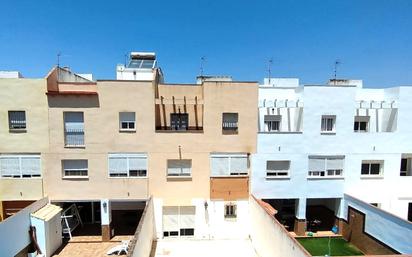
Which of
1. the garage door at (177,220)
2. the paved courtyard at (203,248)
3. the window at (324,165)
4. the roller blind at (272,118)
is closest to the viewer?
the paved courtyard at (203,248)

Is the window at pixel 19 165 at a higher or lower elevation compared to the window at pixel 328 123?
lower

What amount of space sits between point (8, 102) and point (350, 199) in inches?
991

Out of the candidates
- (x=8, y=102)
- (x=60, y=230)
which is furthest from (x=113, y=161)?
(x=8, y=102)

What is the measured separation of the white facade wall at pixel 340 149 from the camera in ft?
61.9

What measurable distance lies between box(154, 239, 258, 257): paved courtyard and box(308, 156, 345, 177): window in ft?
23.7

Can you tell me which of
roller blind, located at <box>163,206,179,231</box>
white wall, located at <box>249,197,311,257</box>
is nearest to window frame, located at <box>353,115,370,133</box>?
white wall, located at <box>249,197,311,257</box>

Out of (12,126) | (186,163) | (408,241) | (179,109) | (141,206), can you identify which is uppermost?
(179,109)

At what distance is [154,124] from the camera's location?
18172 mm

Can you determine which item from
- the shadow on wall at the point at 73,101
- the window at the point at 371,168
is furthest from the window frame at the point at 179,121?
the window at the point at 371,168

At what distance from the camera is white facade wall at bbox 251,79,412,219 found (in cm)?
1886

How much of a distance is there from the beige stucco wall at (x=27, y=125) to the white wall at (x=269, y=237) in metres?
15.1

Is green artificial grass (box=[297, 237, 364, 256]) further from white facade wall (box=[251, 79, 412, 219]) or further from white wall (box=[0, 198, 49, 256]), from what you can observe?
white wall (box=[0, 198, 49, 256])

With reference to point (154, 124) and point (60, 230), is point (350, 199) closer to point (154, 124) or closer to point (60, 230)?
point (154, 124)

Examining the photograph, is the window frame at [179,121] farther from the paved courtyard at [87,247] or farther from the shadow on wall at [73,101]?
the paved courtyard at [87,247]
